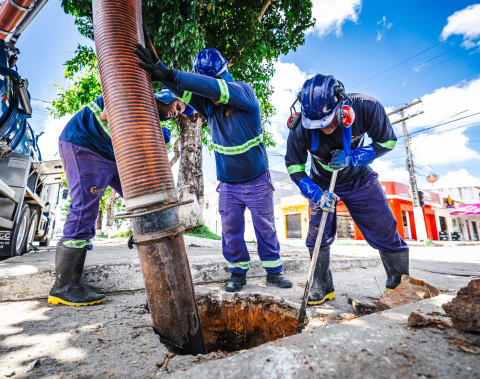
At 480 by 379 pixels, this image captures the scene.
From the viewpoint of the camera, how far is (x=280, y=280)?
2664 millimetres

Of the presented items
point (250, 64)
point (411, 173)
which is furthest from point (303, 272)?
point (411, 173)

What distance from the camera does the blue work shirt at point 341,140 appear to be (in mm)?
2213

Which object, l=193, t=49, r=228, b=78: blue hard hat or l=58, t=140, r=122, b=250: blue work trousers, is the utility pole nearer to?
l=193, t=49, r=228, b=78: blue hard hat

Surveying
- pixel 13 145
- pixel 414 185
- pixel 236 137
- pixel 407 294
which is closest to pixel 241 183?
pixel 236 137

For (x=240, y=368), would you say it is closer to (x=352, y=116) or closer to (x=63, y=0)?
(x=352, y=116)

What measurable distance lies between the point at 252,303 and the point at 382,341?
1.33 metres

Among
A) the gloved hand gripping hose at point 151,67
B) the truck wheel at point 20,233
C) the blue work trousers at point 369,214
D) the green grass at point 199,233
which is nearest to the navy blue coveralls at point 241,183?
the blue work trousers at point 369,214

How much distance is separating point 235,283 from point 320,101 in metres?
1.86

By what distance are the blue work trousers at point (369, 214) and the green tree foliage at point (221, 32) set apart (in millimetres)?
5028

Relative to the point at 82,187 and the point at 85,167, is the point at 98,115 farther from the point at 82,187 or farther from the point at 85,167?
the point at 82,187

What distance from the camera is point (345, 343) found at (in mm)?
1006

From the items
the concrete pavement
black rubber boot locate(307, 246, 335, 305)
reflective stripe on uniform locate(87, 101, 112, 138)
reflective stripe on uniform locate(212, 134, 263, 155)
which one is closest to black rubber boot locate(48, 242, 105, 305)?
the concrete pavement

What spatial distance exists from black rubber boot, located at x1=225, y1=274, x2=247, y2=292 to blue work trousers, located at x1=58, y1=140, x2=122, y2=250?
1.27 metres

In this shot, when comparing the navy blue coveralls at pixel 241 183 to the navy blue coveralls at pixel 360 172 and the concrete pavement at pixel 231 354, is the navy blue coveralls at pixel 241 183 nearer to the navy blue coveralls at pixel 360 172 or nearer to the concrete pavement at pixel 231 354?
the navy blue coveralls at pixel 360 172
